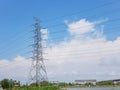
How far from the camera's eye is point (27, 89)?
39.6 m

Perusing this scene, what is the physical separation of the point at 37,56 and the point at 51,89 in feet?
→ 17.4

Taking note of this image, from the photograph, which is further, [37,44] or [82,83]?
[82,83]

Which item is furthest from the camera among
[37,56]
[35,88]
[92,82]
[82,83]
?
[82,83]

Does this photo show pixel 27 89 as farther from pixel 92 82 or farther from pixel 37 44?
pixel 92 82

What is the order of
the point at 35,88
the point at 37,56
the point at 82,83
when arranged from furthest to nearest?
the point at 82,83
the point at 37,56
the point at 35,88

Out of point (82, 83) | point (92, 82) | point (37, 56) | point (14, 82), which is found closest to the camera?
point (37, 56)

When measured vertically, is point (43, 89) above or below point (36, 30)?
below

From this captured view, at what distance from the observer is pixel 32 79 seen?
132ft

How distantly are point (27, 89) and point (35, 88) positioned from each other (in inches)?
55.3

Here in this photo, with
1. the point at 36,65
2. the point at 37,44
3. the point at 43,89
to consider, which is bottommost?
the point at 43,89

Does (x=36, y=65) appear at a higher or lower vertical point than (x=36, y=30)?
lower

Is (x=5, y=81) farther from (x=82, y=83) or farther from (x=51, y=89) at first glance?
(x=51, y=89)

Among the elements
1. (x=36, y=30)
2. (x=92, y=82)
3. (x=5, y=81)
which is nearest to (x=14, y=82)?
(x=5, y=81)

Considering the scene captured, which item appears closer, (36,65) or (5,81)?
(36,65)
